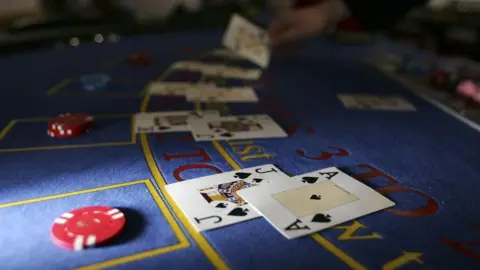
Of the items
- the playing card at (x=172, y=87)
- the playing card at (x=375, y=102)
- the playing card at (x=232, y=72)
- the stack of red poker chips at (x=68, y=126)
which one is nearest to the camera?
the stack of red poker chips at (x=68, y=126)

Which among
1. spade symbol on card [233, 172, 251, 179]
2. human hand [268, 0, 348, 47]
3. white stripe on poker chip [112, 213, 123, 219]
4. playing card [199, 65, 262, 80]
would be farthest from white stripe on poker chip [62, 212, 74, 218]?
human hand [268, 0, 348, 47]

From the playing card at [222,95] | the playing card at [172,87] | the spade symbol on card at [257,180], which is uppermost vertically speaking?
the playing card at [172,87]

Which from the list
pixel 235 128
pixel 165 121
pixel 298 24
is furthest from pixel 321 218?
pixel 298 24

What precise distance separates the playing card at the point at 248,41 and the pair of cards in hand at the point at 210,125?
1083mm

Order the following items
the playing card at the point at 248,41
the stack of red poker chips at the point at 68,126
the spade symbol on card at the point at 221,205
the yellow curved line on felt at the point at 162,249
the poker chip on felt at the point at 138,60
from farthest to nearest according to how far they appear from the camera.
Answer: the playing card at the point at 248,41
the poker chip on felt at the point at 138,60
the stack of red poker chips at the point at 68,126
the spade symbol on card at the point at 221,205
the yellow curved line on felt at the point at 162,249

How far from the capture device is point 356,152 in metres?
1.73

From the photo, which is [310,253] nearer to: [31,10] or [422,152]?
[422,152]

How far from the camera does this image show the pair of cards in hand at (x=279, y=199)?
1.21m

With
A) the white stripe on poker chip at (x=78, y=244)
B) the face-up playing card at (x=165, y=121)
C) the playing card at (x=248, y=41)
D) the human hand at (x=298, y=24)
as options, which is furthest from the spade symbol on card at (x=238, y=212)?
the human hand at (x=298, y=24)

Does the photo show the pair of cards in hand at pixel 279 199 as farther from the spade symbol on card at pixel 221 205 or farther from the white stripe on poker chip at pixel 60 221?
the white stripe on poker chip at pixel 60 221

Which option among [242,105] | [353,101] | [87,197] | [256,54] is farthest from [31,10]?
[87,197]

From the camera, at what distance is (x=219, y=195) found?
52.5 inches

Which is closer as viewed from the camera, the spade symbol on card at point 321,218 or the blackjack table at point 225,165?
the blackjack table at point 225,165

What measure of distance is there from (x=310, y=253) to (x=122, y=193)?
589mm
